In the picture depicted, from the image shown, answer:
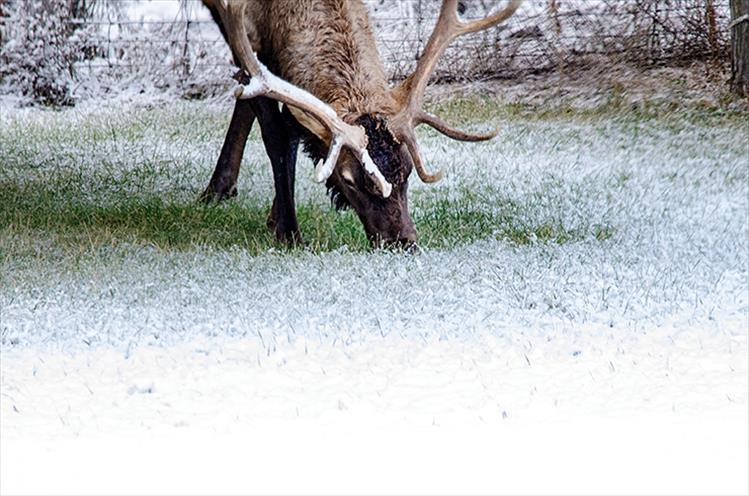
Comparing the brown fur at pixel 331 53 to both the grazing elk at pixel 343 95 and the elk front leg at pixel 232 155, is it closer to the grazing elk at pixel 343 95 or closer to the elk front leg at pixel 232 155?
the grazing elk at pixel 343 95

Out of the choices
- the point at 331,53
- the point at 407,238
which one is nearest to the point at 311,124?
the point at 331,53

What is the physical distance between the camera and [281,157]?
5.04 meters

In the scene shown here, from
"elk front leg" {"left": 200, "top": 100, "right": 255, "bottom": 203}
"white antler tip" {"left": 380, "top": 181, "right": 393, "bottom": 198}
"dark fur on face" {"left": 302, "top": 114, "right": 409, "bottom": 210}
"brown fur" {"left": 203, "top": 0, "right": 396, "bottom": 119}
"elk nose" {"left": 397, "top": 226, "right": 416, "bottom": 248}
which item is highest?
"brown fur" {"left": 203, "top": 0, "right": 396, "bottom": 119}

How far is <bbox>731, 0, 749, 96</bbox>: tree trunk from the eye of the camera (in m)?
6.08

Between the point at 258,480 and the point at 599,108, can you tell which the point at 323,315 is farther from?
the point at 599,108

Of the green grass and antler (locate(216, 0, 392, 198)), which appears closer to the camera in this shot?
antler (locate(216, 0, 392, 198))

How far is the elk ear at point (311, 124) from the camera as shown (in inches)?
179

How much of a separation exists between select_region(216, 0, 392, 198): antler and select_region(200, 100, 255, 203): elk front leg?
165cm

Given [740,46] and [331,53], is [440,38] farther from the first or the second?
[740,46]

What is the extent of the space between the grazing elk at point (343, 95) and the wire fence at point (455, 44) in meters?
2.26

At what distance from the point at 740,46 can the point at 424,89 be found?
225 cm

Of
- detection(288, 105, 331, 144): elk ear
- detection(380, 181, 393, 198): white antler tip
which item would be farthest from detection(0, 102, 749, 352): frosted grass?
detection(288, 105, 331, 144): elk ear

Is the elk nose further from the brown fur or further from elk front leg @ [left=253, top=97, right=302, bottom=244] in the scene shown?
elk front leg @ [left=253, top=97, right=302, bottom=244]

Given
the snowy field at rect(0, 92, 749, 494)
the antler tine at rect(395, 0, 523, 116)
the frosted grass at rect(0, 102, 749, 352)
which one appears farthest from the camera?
the antler tine at rect(395, 0, 523, 116)
